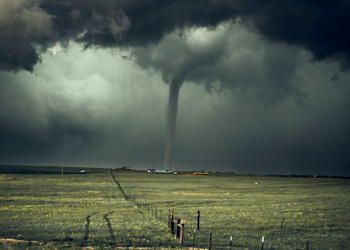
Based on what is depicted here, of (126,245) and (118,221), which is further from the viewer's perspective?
(118,221)

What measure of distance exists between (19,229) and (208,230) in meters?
18.0

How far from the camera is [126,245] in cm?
2667

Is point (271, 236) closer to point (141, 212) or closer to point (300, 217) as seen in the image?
point (300, 217)

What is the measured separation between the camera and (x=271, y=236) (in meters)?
32.3

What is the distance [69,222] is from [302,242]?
2348 cm

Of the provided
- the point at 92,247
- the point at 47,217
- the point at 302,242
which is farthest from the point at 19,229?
the point at 302,242

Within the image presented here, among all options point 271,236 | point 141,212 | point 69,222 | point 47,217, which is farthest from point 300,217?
point 47,217

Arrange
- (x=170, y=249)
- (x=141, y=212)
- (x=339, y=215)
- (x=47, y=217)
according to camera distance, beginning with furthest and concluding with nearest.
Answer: (x=141, y=212), (x=339, y=215), (x=47, y=217), (x=170, y=249)

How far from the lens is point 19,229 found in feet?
108

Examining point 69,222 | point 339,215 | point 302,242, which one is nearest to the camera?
point 302,242

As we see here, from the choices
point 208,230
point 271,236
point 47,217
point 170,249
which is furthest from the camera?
point 47,217

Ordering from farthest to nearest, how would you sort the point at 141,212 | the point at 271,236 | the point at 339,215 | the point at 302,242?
the point at 141,212 → the point at 339,215 → the point at 271,236 → the point at 302,242

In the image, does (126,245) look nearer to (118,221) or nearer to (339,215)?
(118,221)

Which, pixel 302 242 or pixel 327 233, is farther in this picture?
pixel 327 233
